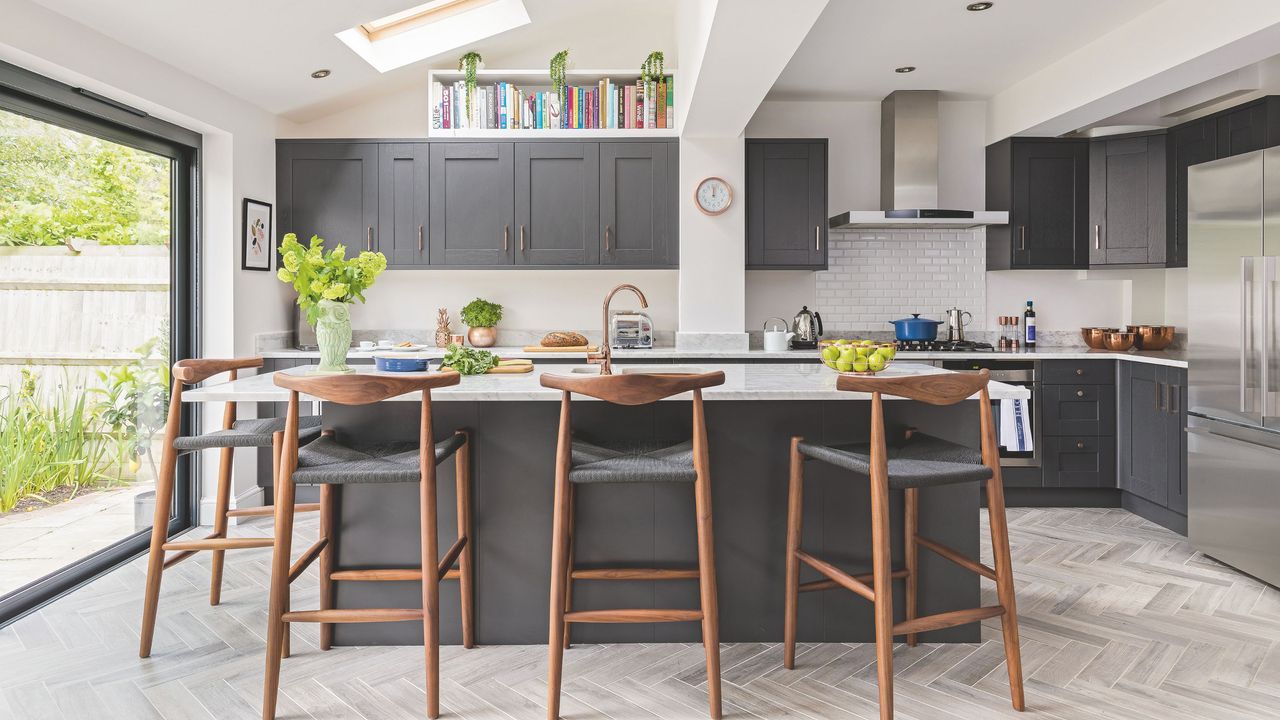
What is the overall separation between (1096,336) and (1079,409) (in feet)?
2.02

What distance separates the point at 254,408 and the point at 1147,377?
5.40 m

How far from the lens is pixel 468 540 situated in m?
2.71

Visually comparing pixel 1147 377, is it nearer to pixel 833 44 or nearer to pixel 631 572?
pixel 833 44

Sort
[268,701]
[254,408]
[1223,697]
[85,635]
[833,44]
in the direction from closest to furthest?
[268,701] < [1223,697] < [85,635] < [833,44] < [254,408]

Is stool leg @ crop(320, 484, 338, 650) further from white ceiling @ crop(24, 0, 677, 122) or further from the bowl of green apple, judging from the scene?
white ceiling @ crop(24, 0, 677, 122)

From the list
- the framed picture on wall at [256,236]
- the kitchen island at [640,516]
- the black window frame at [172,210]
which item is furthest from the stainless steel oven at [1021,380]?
the black window frame at [172,210]

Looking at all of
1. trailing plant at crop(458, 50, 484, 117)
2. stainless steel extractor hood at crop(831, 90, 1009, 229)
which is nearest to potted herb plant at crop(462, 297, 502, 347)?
trailing plant at crop(458, 50, 484, 117)

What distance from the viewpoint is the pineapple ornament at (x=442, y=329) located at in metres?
5.33

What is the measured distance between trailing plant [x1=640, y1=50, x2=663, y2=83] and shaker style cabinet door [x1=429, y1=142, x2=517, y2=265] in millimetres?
992

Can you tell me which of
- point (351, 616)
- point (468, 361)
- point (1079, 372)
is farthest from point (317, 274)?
point (1079, 372)

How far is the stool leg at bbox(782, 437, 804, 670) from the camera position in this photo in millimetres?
2590

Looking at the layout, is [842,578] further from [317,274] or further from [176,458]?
[176,458]

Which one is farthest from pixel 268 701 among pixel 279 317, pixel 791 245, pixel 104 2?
pixel 791 245

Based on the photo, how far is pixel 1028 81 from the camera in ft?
16.4
